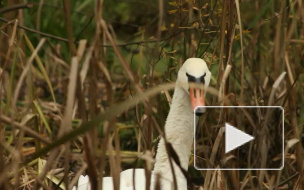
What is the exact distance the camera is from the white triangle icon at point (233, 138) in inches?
126

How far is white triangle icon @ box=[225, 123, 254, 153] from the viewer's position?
3191mm

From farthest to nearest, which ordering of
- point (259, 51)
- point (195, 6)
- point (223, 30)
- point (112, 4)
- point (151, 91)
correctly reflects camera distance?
point (112, 4) → point (259, 51) → point (195, 6) → point (223, 30) → point (151, 91)

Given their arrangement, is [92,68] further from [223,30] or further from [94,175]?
[223,30]

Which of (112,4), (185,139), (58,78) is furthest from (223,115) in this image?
(112,4)

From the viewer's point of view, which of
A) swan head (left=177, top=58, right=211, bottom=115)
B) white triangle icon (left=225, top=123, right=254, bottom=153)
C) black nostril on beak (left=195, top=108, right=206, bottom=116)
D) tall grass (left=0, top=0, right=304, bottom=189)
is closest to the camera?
tall grass (left=0, top=0, right=304, bottom=189)

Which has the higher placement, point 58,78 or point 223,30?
point 223,30

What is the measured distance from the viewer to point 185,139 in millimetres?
3355

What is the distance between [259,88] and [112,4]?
8.80 feet
